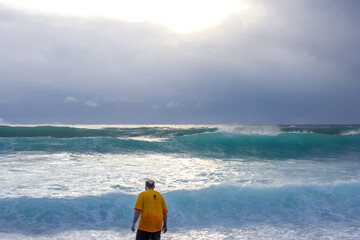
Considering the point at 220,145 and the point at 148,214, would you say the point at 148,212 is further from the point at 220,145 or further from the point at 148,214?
the point at 220,145

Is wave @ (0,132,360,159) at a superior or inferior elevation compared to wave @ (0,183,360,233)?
superior

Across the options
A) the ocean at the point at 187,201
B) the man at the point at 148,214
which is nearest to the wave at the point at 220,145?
the ocean at the point at 187,201

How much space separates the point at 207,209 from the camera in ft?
24.9

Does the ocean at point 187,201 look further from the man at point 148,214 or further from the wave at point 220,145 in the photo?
the wave at point 220,145

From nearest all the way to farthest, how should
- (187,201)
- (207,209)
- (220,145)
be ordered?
(207,209)
(187,201)
(220,145)

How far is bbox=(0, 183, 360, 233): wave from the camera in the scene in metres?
6.73

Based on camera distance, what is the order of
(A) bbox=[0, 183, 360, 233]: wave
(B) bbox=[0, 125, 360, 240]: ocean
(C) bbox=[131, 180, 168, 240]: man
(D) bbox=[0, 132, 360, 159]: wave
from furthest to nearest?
(D) bbox=[0, 132, 360, 159]: wave, (A) bbox=[0, 183, 360, 233]: wave, (B) bbox=[0, 125, 360, 240]: ocean, (C) bbox=[131, 180, 168, 240]: man

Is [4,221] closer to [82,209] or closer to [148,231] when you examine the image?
[82,209]

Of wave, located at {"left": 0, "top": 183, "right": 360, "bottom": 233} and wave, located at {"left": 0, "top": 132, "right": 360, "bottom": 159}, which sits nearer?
wave, located at {"left": 0, "top": 183, "right": 360, "bottom": 233}

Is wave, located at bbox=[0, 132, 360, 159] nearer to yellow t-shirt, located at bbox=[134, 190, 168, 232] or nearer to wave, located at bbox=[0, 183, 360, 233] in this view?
wave, located at bbox=[0, 183, 360, 233]

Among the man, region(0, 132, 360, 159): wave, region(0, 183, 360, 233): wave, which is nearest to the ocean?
region(0, 183, 360, 233): wave

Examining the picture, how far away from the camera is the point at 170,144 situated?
72.4 ft

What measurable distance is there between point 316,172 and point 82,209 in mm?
8602

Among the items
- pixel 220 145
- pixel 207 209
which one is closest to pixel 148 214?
pixel 207 209
